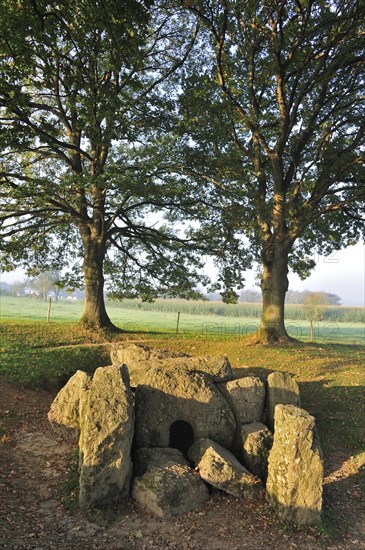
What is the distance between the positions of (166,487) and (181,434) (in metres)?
2.90

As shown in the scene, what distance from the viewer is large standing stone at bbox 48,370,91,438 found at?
1088cm

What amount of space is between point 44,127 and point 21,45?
395cm

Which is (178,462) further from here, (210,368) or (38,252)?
(38,252)

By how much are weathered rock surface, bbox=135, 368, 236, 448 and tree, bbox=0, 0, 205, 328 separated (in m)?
8.80

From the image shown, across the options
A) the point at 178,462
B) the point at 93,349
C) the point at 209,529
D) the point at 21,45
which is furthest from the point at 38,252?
the point at 209,529

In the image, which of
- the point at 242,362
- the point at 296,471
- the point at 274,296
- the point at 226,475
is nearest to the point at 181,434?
the point at 226,475

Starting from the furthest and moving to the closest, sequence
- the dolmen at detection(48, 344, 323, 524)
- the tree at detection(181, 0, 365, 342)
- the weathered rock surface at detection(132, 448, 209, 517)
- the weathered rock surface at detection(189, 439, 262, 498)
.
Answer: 1. the tree at detection(181, 0, 365, 342)
2. the weathered rock surface at detection(189, 439, 262, 498)
3. the dolmen at detection(48, 344, 323, 524)
4. the weathered rock surface at detection(132, 448, 209, 517)

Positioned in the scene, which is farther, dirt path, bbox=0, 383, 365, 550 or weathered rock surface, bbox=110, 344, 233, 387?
weathered rock surface, bbox=110, 344, 233, 387

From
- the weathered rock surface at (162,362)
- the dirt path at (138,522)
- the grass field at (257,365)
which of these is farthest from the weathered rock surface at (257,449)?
the weathered rock surface at (162,362)

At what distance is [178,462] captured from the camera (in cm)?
902

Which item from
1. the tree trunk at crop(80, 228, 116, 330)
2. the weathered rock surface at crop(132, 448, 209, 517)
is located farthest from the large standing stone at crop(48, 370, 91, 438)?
the tree trunk at crop(80, 228, 116, 330)

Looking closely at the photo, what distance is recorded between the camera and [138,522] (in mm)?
7555

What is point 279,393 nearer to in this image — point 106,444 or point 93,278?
point 106,444

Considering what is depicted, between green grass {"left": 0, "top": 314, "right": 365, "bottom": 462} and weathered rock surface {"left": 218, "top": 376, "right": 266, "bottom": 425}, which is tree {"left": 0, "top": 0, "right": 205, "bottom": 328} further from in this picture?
weathered rock surface {"left": 218, "top": 376, "right": 266, "bottom": 425}
